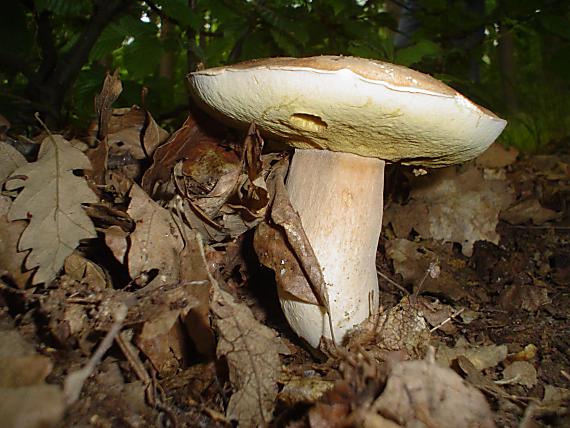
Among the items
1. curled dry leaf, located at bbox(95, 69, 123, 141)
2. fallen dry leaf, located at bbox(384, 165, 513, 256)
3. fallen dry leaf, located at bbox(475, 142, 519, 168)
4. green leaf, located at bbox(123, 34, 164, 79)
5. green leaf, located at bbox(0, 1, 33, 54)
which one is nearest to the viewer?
Answer: curled dry leaf, located at bbox(95, 69, 123, 141)

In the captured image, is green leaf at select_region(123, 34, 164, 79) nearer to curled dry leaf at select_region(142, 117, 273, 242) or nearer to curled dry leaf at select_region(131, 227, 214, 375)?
curled dry leaf at select_region(142, 117, 273, 242)

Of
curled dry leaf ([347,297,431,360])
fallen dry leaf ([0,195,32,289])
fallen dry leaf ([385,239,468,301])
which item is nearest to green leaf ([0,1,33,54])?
fallen dry leaf ([0,195,32,289])

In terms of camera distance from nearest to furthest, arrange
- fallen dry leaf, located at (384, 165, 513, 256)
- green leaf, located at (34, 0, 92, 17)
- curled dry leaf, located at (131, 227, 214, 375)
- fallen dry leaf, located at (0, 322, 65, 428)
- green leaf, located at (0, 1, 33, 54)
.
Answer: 1. fallen dry leaf, located at (0, 322, 65, 428)
2. curled dry leaf, located at (131, 227, 214, 375)
3. fallen dry leaf, located at (384, 165, 513, 256)
4. green leaf, located at (34, 0, 92, 17)
5. green leaf, located at (0, 1, 33, 54)

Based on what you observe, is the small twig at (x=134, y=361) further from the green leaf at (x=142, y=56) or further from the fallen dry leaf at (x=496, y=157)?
the fallen dry leaf at (x=496, y=157)

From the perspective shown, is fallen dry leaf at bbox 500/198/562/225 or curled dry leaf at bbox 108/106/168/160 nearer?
curled dry leaf at bbox 108/106/168/160

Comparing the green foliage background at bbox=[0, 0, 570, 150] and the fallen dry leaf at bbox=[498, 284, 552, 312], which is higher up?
the green foliage background at bbox=[0, 0, 570, 150]

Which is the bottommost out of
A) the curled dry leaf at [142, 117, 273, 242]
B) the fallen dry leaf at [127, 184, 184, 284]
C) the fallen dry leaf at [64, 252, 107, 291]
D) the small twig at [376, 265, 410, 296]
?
the small twig at [376, 265, 410, 296]

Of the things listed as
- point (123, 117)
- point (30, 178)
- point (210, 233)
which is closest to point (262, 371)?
point (210, 233)
